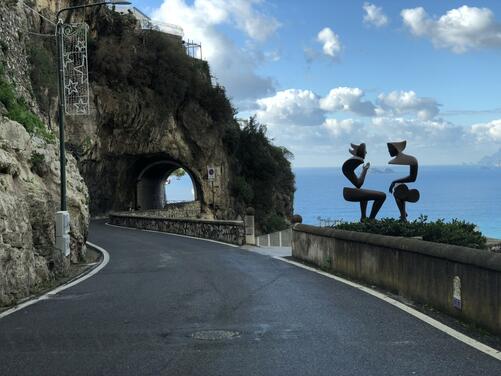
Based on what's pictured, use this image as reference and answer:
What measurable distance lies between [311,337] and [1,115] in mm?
10252

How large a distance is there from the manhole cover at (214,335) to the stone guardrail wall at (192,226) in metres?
18.1

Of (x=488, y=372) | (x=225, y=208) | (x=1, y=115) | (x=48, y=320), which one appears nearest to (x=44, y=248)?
(x=1, y=115)

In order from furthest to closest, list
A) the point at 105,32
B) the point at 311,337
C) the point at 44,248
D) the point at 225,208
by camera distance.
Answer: the point at 225,208
the point at 105,32
the point at 44,248
the point at 311,337

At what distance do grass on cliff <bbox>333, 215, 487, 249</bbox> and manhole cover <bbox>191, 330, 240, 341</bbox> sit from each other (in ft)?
32.2

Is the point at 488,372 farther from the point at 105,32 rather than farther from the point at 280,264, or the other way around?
the point at 105,32

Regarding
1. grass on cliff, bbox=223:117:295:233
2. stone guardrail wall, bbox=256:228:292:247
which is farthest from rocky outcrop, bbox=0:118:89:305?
grass on cliff, bbox=223:117:295:233

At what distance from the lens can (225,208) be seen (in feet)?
181

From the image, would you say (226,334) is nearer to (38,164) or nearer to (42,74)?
(38,164)

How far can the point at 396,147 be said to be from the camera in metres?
19.9

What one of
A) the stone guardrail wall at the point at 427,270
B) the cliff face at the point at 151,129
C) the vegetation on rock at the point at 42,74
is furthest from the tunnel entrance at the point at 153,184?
the stone guardrail wall at the point at 427,270

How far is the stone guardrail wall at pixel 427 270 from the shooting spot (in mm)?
6824

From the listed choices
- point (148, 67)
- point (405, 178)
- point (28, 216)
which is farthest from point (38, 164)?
point (148, 67)

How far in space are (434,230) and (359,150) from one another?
573 centimetres

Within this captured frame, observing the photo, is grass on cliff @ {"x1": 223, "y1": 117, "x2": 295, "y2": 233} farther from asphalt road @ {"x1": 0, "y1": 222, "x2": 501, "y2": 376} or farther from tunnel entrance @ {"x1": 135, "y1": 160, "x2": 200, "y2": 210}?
asphalt road @ {"x1": 0, "y1": 222, "x2": 501, "y2": 376}
